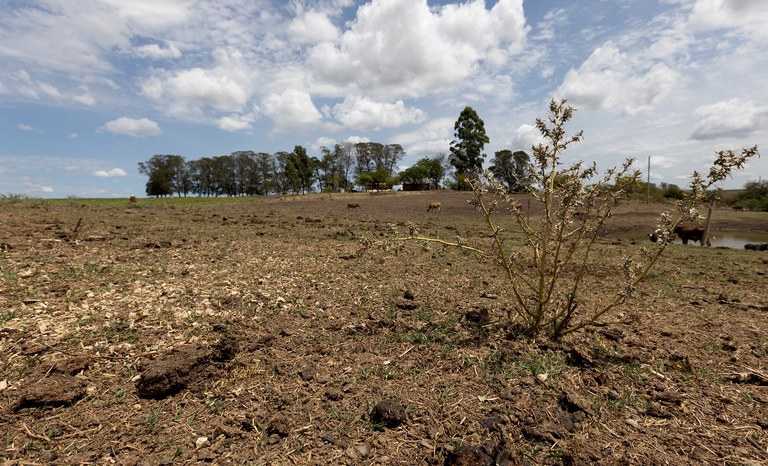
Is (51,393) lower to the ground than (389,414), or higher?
higher

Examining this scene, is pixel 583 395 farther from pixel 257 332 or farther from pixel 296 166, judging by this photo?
pixel 296 166

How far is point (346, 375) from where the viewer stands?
3.11 m

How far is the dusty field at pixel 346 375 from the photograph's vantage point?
2354mm

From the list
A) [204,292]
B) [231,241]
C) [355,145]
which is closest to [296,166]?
[355,145]

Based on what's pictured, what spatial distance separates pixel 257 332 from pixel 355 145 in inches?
2962

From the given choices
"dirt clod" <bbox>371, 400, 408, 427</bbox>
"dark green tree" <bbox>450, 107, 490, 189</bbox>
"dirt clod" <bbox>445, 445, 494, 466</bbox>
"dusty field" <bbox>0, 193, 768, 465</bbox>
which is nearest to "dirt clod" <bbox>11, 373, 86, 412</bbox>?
"dusty field" <bbox>0, 193, 768, 465</bbox>

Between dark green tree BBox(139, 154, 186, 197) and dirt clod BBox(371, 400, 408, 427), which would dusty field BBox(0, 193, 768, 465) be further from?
dark green tree BBox(139, 154, 186, 197)

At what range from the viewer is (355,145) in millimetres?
76250

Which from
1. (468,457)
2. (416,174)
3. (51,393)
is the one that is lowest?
(468,457)

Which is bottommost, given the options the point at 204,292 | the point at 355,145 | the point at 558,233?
the point at 204,292

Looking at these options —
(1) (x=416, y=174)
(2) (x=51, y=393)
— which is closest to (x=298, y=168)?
(1) (x=416, y=174)

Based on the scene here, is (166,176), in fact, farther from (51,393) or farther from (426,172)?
(51,393)

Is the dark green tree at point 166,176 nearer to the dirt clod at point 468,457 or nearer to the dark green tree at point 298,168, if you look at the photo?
the dark green tree at point 298,168

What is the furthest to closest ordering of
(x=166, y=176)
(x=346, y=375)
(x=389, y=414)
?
(x=166, y=176) → (x=346, y=375) → (x=389, y=414)
